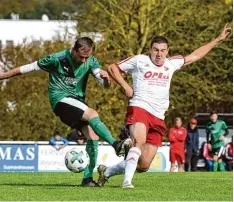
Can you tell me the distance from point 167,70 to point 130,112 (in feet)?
2.66

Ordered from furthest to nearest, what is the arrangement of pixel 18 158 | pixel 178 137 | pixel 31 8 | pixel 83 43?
pixel 31 8, pixel 18 158, pixel 178 137, pixel 83 43

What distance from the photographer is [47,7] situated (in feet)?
421

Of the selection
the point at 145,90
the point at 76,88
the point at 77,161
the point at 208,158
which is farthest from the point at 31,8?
the point at 145,90

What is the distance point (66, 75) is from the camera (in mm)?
14758

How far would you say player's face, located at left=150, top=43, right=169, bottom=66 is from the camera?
1437 centimetres

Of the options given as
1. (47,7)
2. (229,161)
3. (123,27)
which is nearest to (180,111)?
(123,27)

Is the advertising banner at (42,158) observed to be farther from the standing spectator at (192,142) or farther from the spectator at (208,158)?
the spectator at (208,158)

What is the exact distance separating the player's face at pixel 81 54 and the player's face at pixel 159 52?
908 mm

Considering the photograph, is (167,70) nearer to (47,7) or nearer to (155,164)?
(155,164)

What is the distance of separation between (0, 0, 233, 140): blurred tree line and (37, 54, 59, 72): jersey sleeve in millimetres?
25671

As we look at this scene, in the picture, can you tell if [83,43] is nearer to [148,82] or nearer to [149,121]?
[148,82]

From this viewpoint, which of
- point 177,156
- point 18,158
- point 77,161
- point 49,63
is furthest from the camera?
point 18,158

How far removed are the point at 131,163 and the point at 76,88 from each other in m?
1.61

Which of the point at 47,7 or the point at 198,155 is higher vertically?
the point at 47,7
